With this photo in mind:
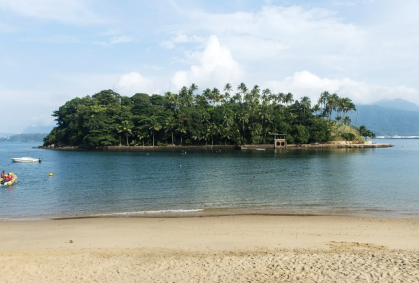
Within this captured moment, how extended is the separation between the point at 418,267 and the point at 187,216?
13.1 metres

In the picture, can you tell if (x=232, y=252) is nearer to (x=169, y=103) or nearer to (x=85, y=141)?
(x=85, y=141)

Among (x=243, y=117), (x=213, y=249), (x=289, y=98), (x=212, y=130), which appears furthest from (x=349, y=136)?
(x=213, y=249)

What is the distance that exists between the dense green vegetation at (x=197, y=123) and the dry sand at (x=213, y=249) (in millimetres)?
92837

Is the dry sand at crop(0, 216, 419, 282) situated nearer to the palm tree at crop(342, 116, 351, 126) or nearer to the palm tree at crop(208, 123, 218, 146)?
the palm tree at crop(208, 123, 218, 146)

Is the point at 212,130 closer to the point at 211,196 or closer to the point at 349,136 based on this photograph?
the point at 349,136

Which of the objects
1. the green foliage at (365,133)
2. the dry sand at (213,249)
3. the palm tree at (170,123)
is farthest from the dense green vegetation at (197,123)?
the dry sand at (213,249)

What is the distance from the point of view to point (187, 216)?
1980cm

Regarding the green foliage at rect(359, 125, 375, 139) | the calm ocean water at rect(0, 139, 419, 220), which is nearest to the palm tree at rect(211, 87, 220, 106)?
the green foliage at rect(359, 125, 375, 139)

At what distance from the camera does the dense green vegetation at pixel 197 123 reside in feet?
368

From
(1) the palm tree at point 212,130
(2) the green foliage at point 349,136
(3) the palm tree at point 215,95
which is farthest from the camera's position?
(3) the palm tree at point 215,95

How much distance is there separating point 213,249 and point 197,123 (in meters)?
100

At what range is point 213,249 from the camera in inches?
500

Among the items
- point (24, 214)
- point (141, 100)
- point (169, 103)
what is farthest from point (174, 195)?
point (141, 100)

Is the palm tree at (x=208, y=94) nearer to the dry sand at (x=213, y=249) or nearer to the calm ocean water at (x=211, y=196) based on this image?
the calm ocean water at (x=211, y=196)
